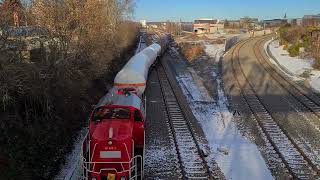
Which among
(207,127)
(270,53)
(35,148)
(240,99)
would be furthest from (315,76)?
(35,148)

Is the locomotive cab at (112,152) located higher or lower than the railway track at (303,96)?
higher

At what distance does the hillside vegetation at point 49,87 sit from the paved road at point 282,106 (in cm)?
833

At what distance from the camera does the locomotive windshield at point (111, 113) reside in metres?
13.2

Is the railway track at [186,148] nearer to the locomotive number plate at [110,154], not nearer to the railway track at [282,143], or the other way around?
the locomotive number plate at [110,154]

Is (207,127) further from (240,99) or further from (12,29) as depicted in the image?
(12,29)

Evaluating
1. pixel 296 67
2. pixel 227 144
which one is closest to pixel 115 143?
pixel 227 144

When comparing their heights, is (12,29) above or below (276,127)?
above

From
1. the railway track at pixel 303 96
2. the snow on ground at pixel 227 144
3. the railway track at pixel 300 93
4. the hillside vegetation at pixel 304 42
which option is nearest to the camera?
the snow on ground at pixel 227 144

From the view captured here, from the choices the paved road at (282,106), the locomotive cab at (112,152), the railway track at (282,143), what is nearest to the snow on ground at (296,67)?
the paved road at (282,106)

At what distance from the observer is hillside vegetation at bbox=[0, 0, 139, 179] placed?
485 inches

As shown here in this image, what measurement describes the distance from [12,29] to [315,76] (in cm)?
2511

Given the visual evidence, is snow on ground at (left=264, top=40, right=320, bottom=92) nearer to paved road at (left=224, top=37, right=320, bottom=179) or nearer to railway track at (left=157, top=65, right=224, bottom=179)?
paved road at (left=224, top=37, right=320, bottom=179)

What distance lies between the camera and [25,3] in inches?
724

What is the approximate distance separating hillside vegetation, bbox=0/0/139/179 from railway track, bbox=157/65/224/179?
4032 millimetres
